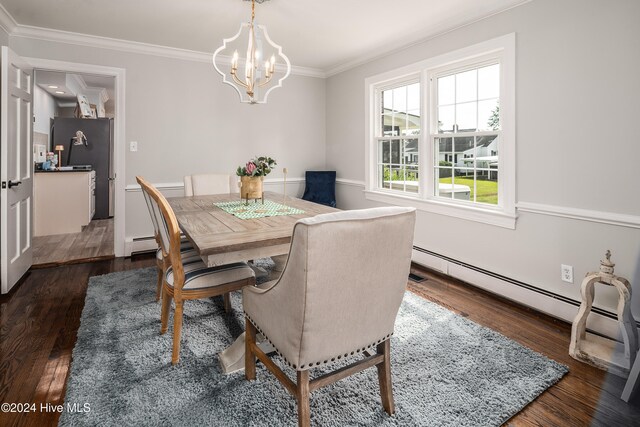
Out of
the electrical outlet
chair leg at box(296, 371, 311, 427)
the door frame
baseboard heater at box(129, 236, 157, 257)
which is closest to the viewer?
chair leg at box(296, 371, 311, 427)

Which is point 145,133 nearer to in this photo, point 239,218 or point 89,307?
point 89,307

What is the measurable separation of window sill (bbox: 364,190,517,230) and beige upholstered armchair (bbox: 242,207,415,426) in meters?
1.80

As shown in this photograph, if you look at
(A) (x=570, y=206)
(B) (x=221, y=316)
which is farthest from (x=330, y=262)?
(A) (x=570, y=206)

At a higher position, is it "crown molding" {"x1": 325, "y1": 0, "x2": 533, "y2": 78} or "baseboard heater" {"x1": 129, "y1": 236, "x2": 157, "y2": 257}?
"crown molding" {"x1": 325, "y1": 0, "x2": 533, "y2": 78}

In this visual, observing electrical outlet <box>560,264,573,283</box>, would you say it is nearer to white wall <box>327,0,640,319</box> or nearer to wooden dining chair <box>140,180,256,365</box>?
white wall <box>327,0,640,319</box>

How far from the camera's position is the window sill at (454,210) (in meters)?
2.89

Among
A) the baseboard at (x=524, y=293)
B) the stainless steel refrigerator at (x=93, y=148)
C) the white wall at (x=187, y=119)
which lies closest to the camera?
the baseboard at (x=524, y=293)

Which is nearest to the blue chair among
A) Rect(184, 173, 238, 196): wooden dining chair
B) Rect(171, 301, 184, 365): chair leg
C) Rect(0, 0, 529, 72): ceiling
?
Rect(184, 173, 238, 196): wooden dining chair

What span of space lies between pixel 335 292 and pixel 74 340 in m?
1.90

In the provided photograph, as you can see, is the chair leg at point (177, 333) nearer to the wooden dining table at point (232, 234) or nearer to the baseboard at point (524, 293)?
the wooden dining table at point (232, 234)

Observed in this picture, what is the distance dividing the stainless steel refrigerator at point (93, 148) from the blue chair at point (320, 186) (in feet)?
13.6

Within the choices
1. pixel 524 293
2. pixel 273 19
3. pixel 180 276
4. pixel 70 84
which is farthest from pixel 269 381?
pixel 70 84

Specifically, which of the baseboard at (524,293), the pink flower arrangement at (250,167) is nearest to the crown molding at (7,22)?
the pink flower arrangement at (250,167)

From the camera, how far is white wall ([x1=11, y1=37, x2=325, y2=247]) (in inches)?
155
